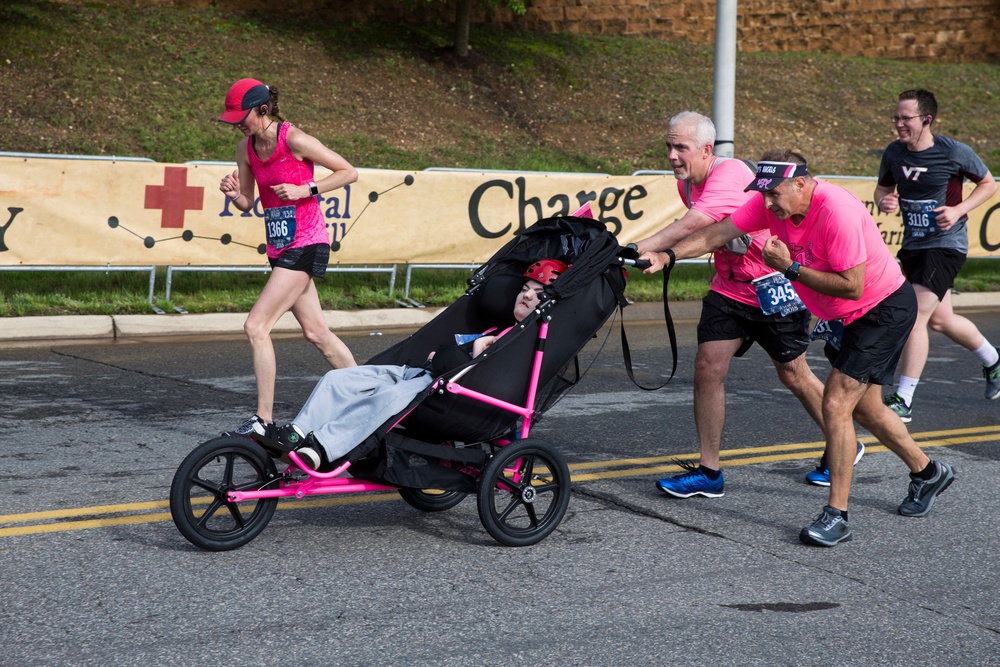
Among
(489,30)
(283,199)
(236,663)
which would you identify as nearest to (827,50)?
(489,30)

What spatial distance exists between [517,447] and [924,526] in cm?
199

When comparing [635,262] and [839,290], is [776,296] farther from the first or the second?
[635,262]

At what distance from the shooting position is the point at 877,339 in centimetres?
508

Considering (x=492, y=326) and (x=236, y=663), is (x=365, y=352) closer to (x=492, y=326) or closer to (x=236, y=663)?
(x=492, y=326)

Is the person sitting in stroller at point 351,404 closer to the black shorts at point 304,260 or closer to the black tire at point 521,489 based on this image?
the black tire at point 521,489

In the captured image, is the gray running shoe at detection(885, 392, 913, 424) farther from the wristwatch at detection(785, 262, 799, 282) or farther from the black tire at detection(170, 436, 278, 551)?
the black tire at detection(170, 436, 278, 551)

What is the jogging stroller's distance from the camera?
4.62 meters

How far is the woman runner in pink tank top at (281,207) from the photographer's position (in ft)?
20.0

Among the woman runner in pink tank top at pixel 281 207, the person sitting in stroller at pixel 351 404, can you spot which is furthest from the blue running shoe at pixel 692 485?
the woman runner in pink tank top at pixel 281 207

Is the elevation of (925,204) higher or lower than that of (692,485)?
higher

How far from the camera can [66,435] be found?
6598 millimetres

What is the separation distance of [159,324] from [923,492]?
7.45m

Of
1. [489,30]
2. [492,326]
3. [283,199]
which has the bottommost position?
[492,326]

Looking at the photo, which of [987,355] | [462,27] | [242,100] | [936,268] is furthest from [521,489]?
[462,27]
